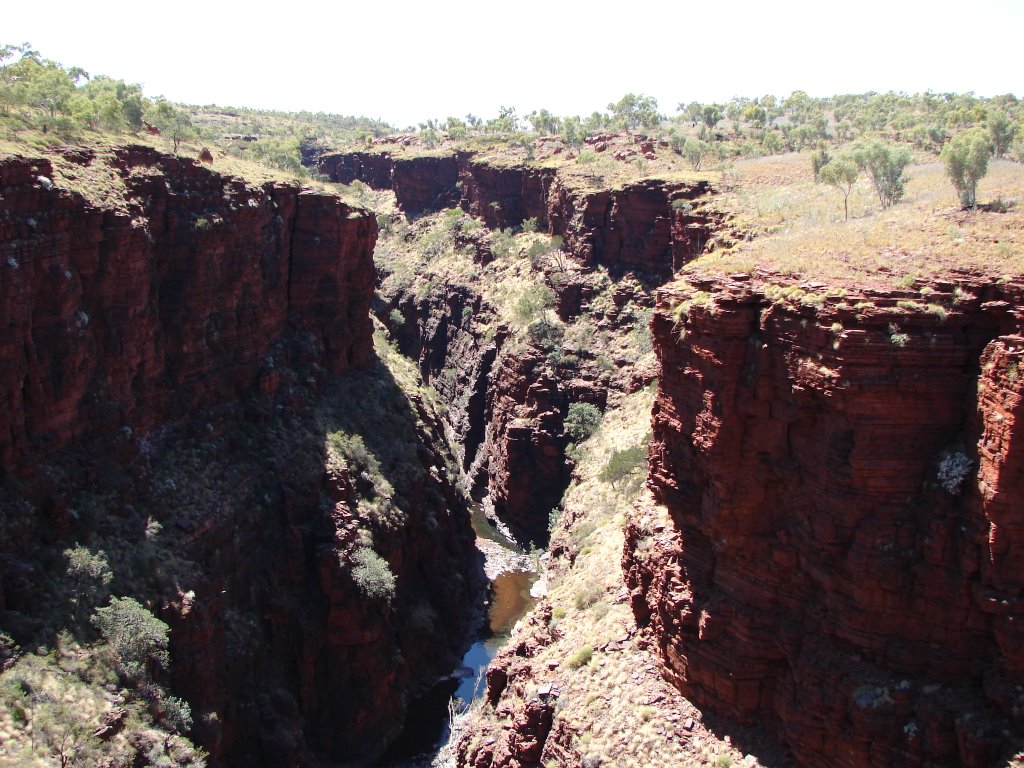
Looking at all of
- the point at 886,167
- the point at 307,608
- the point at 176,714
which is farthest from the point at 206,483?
the point at 886,167

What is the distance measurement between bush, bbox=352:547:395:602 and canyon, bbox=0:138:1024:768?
0.38 metres

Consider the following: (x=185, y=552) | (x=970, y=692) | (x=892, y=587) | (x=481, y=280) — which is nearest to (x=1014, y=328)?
(x=892, y=587)

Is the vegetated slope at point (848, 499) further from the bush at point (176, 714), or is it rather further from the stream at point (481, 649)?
A: the stream at point (481, 649)

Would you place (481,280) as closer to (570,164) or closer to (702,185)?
(570,164)

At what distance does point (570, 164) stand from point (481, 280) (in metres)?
15.1

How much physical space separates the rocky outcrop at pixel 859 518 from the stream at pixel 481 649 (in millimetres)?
20401

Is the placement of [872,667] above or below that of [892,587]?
below

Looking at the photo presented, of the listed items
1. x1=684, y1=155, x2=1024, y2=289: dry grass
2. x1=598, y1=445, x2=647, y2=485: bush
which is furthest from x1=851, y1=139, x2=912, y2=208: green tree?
x1=598, y1=445, x2=647, y2=485: bush

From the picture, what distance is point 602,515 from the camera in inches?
1641

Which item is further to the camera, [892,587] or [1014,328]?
[892,587]

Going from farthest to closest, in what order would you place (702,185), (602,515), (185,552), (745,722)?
(702,185), (602,515), (185,552), (745,722)

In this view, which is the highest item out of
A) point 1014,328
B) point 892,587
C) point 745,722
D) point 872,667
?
point 1014,328

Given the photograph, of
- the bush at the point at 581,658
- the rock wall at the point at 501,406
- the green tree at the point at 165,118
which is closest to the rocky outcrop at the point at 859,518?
the bush at the point at 581,658

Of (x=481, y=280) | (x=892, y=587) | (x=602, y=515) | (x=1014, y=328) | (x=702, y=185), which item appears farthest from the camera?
(x=481, y=280)
